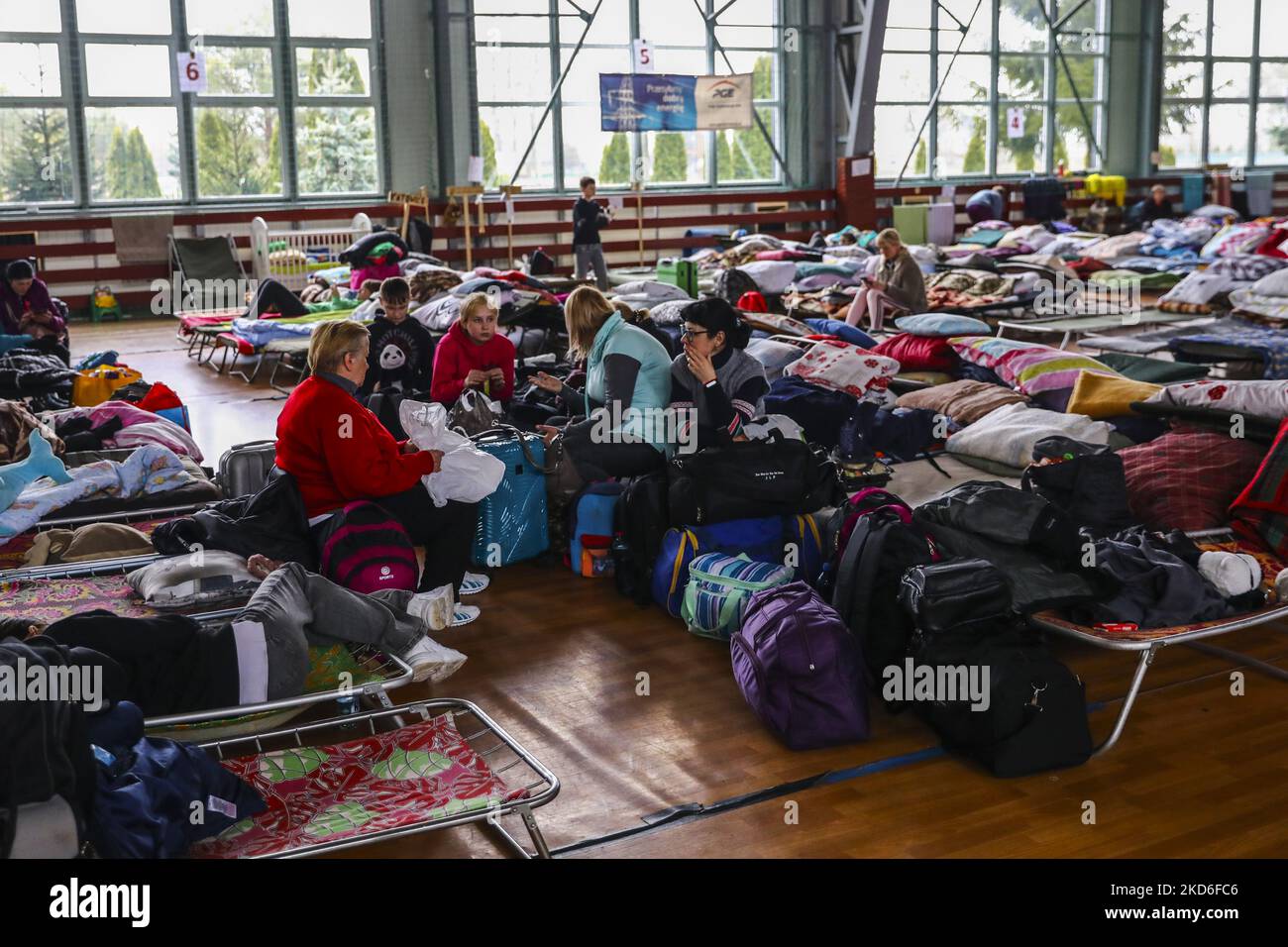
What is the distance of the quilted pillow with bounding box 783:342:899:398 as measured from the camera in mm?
6441

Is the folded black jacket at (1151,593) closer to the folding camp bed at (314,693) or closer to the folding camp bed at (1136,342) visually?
the folding camp bed at (314,693)

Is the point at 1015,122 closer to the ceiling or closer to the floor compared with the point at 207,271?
closer to the ceiling

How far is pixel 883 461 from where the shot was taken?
5.69 m

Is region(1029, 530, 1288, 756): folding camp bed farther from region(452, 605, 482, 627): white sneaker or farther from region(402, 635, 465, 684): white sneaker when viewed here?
region(452, 605, 482, 627): white sneaker

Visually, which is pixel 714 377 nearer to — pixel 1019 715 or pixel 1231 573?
pixel 1231 573

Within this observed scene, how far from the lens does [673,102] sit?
1652 cm

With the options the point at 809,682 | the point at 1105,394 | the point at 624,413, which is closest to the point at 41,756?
the point at 809,682

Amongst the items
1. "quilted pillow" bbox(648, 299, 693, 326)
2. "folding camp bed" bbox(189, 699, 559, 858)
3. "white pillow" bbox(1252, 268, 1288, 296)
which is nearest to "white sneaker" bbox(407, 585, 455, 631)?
"folding camp bed" bbox(189, 699, 559, 858)

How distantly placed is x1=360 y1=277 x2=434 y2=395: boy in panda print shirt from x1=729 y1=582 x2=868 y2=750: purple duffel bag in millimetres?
2956

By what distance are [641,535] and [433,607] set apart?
3.05ft

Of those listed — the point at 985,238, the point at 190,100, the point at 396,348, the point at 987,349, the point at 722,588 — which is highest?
the point at 190,100
